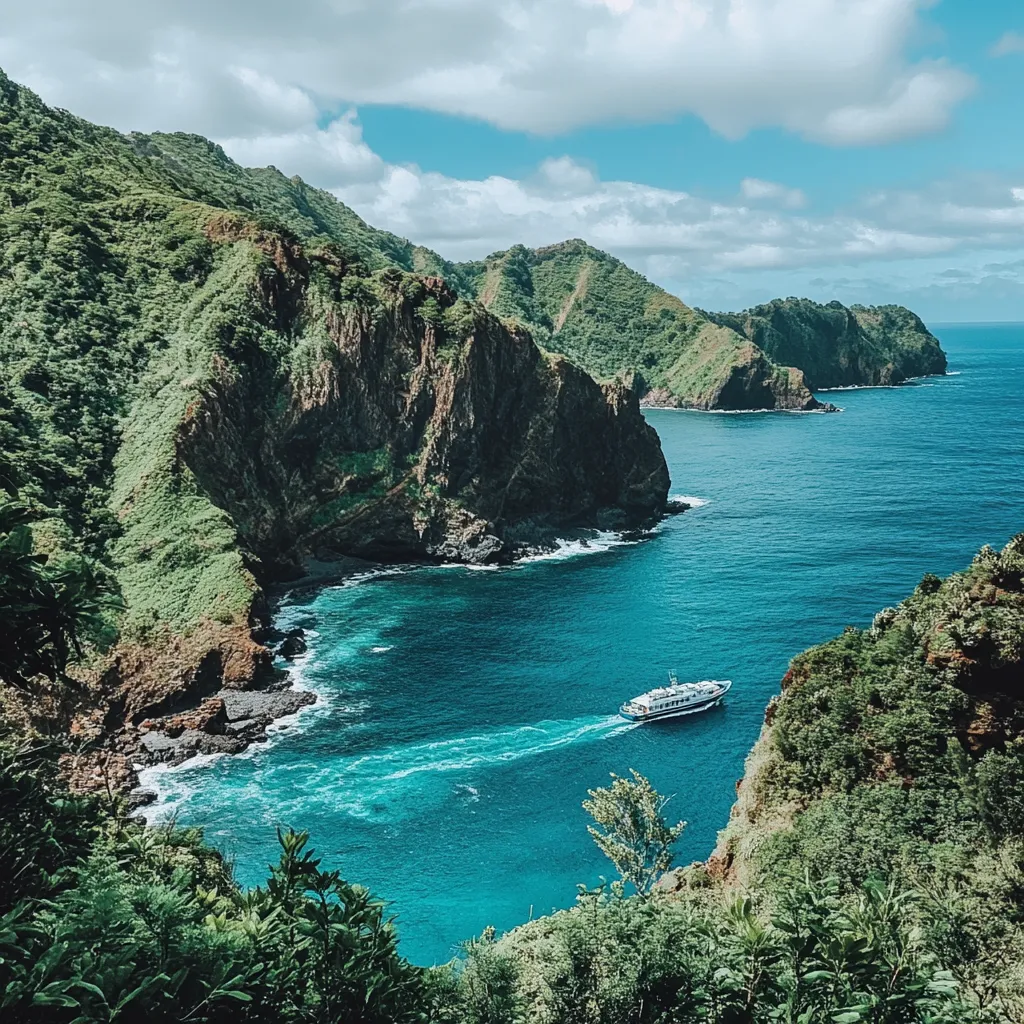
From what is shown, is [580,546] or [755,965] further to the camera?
[580,546]

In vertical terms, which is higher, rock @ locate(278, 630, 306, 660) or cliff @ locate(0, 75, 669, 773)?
cliff @ locate(0, 75, 669, 773)

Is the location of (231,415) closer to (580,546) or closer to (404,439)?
(404,439)

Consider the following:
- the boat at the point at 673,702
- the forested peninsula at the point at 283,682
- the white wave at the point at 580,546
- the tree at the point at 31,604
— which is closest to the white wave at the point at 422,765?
the boat at the point at 673,702

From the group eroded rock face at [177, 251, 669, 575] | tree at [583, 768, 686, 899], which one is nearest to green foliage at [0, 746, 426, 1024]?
tree at [583, 768, 686, 899]

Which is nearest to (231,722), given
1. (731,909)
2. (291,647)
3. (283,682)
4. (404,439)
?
(283,682)

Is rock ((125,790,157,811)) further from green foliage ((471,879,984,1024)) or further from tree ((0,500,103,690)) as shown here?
tree ((0,500,103,690))

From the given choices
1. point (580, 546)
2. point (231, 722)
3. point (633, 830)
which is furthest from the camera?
point (580, 546)

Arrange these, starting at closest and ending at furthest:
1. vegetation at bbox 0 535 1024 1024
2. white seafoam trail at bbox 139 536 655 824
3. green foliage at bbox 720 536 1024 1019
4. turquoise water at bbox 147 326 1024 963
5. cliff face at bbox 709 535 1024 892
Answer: vegetation at bbox 0 535 1024 1024 → green foliage at bbox 720 536 1024 1019 → cliff face at bbox 709 535 1024 892 → turquoise water at bbox 147 326 1024 963 → white seafoam trail at bbox 139 536 655 824

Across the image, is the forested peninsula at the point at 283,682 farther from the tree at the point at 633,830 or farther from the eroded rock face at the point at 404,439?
the eroded rock face at the point at 404,439
